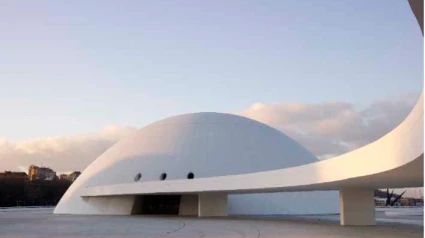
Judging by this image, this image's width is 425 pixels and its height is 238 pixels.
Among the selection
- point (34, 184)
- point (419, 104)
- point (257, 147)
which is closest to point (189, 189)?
point (257, 147)

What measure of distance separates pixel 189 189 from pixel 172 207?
12.5m

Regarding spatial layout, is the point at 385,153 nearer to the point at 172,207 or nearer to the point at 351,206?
the point at 351,206

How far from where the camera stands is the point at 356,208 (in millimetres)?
27156

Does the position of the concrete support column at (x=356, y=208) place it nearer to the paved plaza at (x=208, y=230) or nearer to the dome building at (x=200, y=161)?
the paved plaza at (x=208, y=230)

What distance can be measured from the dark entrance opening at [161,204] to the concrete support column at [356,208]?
2192cm

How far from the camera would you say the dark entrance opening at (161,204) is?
152ft

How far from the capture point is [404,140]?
40.9ft

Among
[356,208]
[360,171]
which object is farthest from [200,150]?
[360,171]

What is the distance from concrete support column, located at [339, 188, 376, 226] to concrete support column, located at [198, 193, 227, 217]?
12.6 metres

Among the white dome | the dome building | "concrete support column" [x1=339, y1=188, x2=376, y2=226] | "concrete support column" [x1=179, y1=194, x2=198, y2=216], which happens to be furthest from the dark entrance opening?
"concrete support column" [x1=339, y1=188, x2=376, y2=226]

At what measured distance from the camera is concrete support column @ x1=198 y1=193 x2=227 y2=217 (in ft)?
124

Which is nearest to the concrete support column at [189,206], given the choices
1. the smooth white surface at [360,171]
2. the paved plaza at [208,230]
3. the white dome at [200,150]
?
the white dome at [200,150]

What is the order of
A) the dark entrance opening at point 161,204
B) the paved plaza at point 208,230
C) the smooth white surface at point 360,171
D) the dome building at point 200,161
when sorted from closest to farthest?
the smooth white surface at point 360,171 < the paved plaza at point 208,230 < the dome building at point 200,161 < the dark entrance opening at point 161,204

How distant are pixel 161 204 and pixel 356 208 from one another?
2396 centimetres
